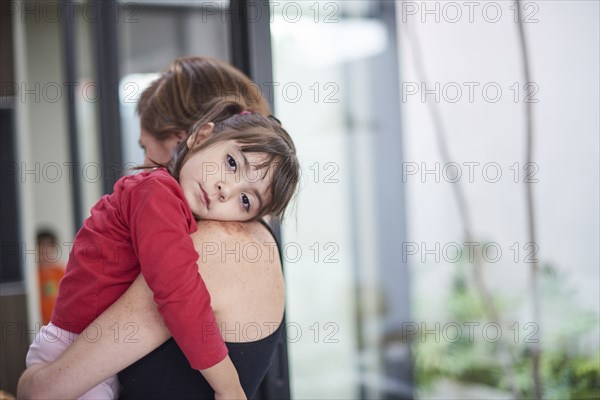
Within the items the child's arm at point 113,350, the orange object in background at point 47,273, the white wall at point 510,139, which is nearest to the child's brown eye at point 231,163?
the child's arm at point 113,350

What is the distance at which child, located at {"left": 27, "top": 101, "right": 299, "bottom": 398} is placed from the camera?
0.92 meters

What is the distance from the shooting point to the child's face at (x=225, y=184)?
1.03m

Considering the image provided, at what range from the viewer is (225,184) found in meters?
1.02

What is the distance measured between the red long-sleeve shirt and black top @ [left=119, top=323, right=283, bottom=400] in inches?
2.9

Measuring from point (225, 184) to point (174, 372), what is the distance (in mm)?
287

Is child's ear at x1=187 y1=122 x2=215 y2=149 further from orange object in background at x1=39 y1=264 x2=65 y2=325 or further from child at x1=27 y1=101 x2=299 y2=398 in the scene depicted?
orange object in background at x1=39 y1=264 x2=65 y2=325

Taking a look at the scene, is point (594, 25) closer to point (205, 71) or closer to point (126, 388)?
point (205, 71)

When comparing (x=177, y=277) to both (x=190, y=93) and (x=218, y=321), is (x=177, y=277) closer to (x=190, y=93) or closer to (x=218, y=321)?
(x=218, y=321)

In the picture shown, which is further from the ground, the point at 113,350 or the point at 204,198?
the point at 204,198

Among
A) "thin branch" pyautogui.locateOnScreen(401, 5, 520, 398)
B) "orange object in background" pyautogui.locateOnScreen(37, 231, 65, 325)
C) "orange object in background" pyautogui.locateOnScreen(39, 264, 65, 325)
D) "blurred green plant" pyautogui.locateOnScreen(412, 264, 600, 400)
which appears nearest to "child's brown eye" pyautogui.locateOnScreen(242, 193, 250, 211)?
"blurred green plant" pyautogui.locateOnScreen(412, 264, 600, 400)

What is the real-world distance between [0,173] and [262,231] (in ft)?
9.44

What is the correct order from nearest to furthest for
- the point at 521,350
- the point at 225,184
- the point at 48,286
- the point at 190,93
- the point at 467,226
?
the point at 225,184 < the point at 190,93 < the point at 521,350 < the point at 467,226 < the point at 48,286

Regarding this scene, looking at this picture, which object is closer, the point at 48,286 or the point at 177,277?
the point at 177,277

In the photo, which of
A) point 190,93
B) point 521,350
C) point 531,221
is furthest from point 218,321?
point 521,350
